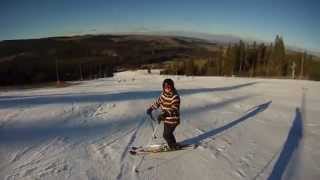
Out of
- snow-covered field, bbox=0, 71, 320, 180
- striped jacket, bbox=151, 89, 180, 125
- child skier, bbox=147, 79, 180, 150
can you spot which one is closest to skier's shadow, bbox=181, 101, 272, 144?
→ snow-covered field, bbox=0, 71, 320, 180

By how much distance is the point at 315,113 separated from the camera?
18719mm

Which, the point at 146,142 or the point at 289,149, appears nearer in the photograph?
the point at 289,149

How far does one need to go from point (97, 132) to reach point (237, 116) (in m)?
6.87

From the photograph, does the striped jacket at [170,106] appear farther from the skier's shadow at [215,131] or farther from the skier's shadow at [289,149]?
the skier's shadow at [289,149]

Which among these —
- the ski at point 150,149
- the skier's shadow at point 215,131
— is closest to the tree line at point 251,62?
the skier's shadow at point 215,131

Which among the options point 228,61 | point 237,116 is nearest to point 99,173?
point 237,116

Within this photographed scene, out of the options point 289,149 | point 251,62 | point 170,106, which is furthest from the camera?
point 251,62

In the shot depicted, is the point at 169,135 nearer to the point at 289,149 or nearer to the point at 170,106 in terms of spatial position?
the point at 170,106

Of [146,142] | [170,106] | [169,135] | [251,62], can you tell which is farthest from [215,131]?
[251,62]

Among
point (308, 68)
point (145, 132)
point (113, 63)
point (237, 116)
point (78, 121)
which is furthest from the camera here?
point (113, 63)

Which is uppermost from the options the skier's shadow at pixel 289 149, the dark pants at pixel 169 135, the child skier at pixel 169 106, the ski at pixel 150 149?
the child skier at pixel 169 106

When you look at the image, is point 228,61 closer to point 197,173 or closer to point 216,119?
point 216,119

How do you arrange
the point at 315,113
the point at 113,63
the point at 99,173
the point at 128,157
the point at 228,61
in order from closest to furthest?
the point at 99,173, the point at 128,157, the point at 315,113, the point at 228,61, the point at 113,63

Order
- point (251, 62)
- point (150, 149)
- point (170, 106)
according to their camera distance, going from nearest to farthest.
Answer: point (170, 106), point (150, 149), point (251, 62)
